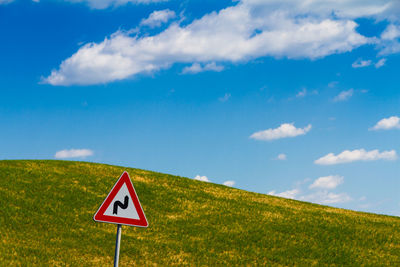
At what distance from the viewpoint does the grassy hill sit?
1736 centimetres

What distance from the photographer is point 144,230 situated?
20641mm

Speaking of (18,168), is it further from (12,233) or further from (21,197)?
(12,233)

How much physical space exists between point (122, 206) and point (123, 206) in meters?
0.02

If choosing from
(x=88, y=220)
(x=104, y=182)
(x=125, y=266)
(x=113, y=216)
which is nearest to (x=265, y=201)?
(x=104, y=182)

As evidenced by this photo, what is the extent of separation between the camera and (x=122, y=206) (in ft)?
36.0

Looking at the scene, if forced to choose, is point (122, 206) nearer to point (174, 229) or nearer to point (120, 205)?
point (120, 205)

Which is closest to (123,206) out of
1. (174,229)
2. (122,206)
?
(122,206)

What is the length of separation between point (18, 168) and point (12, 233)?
34.5 ft

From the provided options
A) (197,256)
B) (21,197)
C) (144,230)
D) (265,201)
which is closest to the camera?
(197,256)

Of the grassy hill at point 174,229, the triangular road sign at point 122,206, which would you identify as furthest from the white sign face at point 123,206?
the grassy hill at point 174,229

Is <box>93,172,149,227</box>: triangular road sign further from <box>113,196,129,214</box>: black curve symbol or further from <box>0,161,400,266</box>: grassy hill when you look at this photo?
<box>0,161,400,266</box>: grassy hill

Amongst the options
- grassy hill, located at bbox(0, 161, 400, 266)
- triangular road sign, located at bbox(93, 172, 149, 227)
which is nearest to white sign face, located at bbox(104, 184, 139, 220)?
triangular road sign, located at bbox(93, 172, 149, 227)

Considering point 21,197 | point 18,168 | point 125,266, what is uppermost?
point 18,168

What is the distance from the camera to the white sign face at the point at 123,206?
35.7ft
